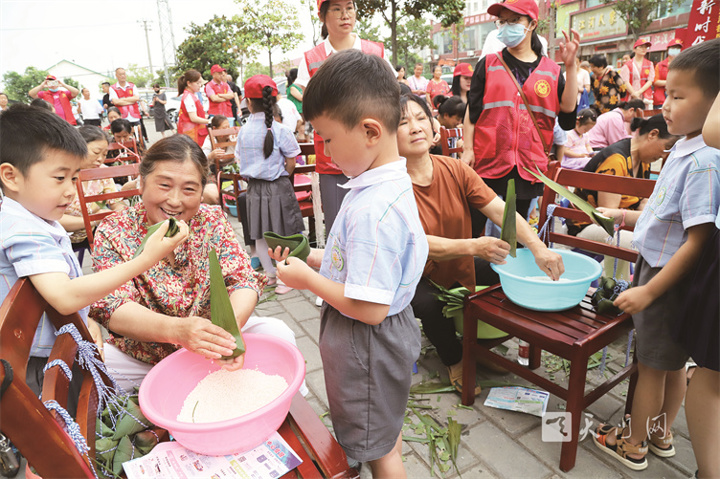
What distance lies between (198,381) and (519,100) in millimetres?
2783

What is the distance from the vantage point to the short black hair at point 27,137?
1.36m

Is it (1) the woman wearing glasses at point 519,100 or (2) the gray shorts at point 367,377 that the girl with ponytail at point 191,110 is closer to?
(1) the woman wearing glasses at point 519,100

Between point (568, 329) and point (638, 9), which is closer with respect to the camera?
point (568, 329)

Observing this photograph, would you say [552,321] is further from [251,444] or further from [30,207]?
[30,207]

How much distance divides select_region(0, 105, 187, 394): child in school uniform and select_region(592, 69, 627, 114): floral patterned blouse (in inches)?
353

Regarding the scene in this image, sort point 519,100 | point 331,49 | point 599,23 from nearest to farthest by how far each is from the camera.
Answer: point 519,100 → point 331,49 → point 599,23

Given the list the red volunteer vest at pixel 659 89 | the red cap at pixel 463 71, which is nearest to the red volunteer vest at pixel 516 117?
the red cap at pixel 463 71

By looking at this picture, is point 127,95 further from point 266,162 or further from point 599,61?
point 599,61

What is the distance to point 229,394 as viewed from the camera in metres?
1.34

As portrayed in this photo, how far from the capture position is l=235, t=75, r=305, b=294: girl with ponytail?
388cm

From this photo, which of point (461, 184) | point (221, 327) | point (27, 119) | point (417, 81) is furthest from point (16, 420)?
point (417, 81)

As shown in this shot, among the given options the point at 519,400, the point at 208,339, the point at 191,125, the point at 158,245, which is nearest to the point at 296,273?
the point at 208,339

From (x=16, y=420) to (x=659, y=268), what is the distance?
2.12 meters

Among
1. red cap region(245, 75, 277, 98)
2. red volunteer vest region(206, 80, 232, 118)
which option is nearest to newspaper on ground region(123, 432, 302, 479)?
Answer: red cap region(245, 75, 277, 98)
